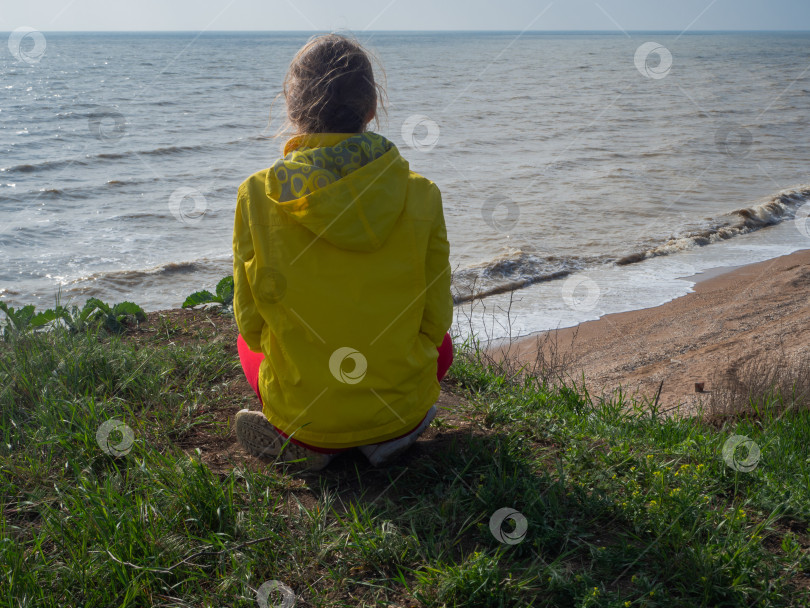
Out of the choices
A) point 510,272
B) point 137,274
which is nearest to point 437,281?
point 510,272

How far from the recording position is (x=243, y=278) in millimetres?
2297

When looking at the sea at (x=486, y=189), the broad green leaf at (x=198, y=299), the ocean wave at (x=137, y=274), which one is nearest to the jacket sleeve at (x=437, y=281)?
the sea at (x=486, y=189)

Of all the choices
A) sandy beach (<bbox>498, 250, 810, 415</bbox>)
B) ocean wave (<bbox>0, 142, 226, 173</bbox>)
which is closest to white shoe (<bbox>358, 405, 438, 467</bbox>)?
sandy beach (<bbox>498, 250, 810, 415</bbox>)

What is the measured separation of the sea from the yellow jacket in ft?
1.35

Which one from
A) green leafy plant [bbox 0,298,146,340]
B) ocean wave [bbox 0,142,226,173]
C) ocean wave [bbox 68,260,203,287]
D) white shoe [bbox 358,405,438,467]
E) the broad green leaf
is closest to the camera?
white shoe [bbox 358,405,438,467]

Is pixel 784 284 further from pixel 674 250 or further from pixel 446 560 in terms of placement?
pixel 446 560

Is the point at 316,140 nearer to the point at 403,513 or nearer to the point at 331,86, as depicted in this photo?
the point at 331,86

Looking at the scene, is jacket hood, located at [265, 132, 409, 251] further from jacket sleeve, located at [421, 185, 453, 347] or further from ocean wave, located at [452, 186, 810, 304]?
ocean wave, located at [452, 186, 810, 304]

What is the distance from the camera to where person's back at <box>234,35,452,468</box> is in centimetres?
214

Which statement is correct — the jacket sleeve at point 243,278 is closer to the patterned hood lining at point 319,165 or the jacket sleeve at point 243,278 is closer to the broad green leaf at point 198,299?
the patterned hood lining at point 319,165

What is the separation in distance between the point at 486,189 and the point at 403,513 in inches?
384

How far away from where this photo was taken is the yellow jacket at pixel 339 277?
7.01 ft

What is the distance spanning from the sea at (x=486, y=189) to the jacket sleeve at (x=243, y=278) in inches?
15.6

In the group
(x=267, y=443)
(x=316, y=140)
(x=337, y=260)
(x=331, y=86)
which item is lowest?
(x=267, y=443)
